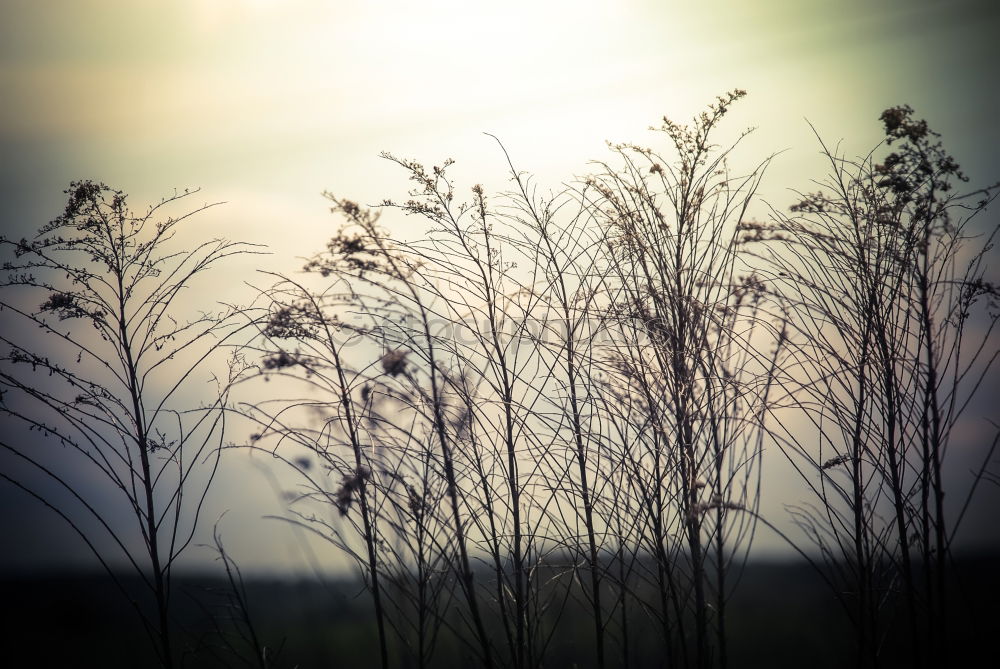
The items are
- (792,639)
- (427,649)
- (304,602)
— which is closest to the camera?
(427,649)

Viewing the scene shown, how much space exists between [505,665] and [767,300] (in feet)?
6.46

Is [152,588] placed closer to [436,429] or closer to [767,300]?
[436,429]

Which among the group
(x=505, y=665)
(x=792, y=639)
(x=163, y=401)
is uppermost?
(x=163, y=401)

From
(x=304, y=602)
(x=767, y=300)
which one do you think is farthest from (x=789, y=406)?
(x=304, y=602)

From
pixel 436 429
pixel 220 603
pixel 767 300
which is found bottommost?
pixel 220 603

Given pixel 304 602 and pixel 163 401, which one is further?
pixel 304 602

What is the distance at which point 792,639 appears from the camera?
3.98m

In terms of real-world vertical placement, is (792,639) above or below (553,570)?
below

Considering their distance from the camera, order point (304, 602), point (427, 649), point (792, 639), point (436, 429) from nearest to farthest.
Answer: point (436, 429) < point (427, 649) < point (304, 602) < point (792, 639)

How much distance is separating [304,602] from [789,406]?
262 centimetres

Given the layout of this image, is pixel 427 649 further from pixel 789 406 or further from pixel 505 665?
pixel 789 406

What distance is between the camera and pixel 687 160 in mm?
2963

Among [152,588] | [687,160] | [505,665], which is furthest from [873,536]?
[152,588]

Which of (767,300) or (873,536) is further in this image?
(767,300)
